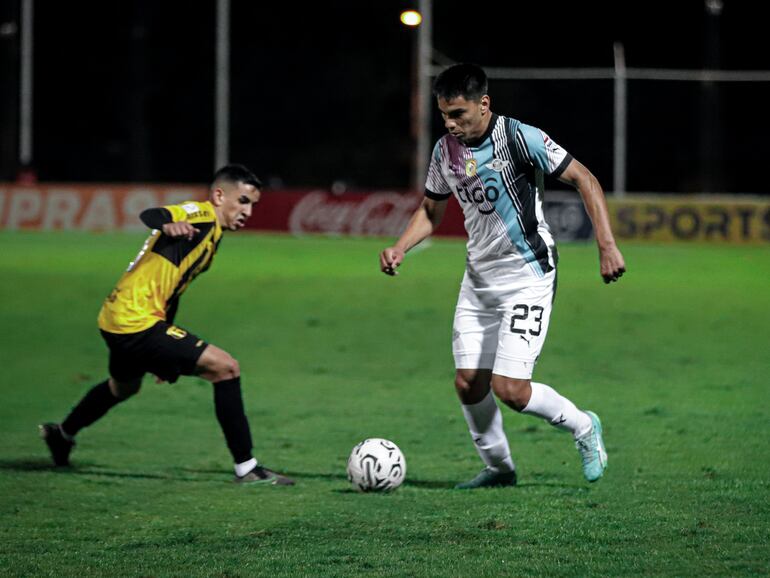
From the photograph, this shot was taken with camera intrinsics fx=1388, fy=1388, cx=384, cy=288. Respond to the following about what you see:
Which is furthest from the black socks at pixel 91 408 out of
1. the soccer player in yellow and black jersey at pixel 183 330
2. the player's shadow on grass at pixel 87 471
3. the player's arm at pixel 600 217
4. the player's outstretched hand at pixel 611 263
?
the player's outstretched hand at pixel 611 263

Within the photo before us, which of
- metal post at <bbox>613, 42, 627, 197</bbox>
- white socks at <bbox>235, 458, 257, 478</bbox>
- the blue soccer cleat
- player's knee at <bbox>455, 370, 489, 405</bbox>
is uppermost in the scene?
metal post at <bbox>613, 42, 627, 197</bbox>

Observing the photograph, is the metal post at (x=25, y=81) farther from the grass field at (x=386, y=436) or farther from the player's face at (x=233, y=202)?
the player's face at (x=233, y=202)

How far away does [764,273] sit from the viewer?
18594 millimetres

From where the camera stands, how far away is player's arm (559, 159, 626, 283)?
591 cm

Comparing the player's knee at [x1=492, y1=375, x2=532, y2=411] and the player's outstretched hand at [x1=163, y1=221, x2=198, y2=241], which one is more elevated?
the player's outstretched hand at [x1=163, y1=221, x2=198, y2=241]

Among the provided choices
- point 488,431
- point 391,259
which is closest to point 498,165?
point 391,259

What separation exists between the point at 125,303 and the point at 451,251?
1556 centimetres

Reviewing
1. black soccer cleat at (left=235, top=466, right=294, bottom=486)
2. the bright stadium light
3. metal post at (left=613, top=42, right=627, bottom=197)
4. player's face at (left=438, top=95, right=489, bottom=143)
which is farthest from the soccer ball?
metal post at (left=613, top=42, right=627, bottom=197)

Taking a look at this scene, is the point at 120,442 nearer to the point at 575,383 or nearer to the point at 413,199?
the point at 575,383

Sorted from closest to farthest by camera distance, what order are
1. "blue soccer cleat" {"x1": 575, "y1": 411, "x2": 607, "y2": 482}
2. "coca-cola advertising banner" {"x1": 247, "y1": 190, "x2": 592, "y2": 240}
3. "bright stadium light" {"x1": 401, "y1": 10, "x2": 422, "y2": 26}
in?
"blue soccer cleat" {"x1": 575, "y1": 411, "x2": 607, "y2": 482}, "bright stadium light" {"x1": 401, "y1": 10, "x2": 422, "y2": 26}, "coca-cola advertising banner" {"x1": 247, "y1": 190, "x2": 592, "y2": 240}

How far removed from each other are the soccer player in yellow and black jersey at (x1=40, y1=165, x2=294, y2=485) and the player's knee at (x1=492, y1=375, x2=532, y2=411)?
1236 millimetres

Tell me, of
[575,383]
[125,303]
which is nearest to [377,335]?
[575,383]

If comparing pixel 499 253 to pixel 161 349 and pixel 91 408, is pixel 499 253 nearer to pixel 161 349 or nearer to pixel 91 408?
pixel 161 349

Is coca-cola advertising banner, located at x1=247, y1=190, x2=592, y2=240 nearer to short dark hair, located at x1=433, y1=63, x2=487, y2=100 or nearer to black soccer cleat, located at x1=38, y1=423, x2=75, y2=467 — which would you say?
black soccer cleat, located at x1=38, y1=423, x2=75, y2=467
